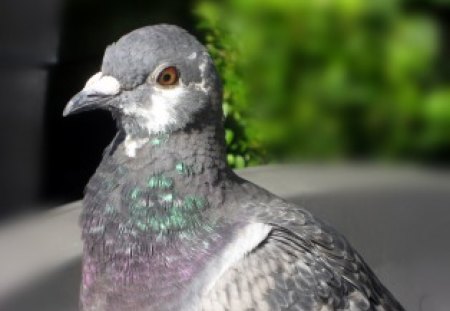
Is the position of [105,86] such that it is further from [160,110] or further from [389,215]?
[389,215]

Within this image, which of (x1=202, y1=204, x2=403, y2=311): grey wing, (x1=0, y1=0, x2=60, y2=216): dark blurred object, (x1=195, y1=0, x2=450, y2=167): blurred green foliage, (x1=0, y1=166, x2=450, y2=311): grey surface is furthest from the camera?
(x1=0, y1=0, x2=60, y2=216): dark blurred object

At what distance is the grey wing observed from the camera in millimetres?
1295

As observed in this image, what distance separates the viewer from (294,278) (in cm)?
133

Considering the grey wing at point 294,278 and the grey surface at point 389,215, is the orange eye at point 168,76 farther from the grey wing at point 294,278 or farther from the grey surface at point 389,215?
the grey surface at point 389,215

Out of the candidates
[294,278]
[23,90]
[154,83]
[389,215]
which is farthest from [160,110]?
[23,90]

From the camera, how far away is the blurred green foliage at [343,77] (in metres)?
2.31

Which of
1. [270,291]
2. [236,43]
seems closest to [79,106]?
[270,291]

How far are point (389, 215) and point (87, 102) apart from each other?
953 mm

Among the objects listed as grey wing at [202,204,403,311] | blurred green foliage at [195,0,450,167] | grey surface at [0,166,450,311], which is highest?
blurred green foliage at [195,0,450,167]

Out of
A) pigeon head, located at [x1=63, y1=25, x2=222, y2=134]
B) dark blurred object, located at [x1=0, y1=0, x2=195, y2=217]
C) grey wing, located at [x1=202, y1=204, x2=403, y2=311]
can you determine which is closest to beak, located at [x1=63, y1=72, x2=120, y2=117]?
pigeon head, located at [x1=63, y1=25, x2=222, y2=134]

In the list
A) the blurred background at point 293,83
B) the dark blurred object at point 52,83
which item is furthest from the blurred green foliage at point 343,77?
the dark blurred object at point 52,83

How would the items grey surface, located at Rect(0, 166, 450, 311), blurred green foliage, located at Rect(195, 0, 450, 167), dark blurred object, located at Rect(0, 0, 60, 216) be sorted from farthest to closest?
dark blurred object, located at Rect(0, 0, 60, 216) → blurred green foliage, located at Rect(195, 0, 450, 167) → grey surface, located at Rect(0, 166, 450, 311)

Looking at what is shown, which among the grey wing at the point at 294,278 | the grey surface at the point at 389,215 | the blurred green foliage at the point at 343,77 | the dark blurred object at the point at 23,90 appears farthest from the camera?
the dark blurred object at the point at 23,90

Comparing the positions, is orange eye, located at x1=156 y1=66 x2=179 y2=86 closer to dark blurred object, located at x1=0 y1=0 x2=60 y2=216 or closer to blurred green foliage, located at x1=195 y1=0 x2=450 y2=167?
blurred green foliage, located at x1=195 y1=0 x2=450 y2=167
